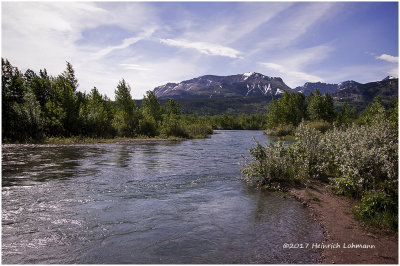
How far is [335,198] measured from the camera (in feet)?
38.2

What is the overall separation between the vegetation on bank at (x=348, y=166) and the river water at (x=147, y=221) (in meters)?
1.74

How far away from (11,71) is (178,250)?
4510cm

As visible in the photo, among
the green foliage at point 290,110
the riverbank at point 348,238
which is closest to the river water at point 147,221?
the riverbank at point 348,238

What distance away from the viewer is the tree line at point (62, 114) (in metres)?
38.1

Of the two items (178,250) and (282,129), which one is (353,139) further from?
(282,129)

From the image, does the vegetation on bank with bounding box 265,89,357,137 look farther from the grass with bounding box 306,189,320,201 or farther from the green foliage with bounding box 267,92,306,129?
the grass with bounding box 306,189,320,201

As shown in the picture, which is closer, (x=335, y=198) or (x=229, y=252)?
(x=229, y=252)

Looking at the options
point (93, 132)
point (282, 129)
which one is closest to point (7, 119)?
point (93, 132)

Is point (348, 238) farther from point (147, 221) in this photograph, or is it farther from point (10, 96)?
point (10, 96)

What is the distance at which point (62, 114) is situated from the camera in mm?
44250

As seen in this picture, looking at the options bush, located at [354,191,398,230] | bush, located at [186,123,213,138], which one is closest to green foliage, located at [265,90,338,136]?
bush, located at [186,123,213,138]

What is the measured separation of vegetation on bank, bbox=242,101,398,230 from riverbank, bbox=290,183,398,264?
499mm

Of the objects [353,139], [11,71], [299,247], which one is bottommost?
[299,247]

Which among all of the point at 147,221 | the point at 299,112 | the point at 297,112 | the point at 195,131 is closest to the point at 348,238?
the point at 147,221
